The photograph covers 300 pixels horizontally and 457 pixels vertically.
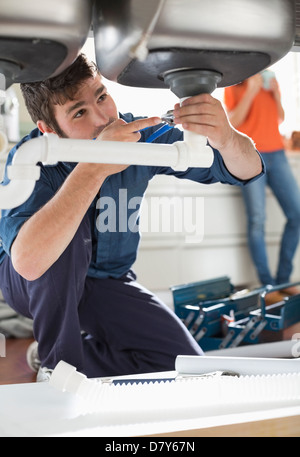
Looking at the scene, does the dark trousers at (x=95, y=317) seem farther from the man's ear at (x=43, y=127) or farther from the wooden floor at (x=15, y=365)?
the wooden floor at (x=15, y=365)

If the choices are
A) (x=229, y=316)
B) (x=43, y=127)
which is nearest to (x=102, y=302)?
(x=43, y=127)

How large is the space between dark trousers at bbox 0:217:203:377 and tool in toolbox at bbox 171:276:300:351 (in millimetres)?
571

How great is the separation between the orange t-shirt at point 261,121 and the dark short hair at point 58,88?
1591 millimetres

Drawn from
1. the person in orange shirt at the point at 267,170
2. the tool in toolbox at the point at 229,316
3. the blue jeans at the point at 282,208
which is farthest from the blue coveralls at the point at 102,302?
the blue jeans at the point at 282,208

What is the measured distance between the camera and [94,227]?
109 cm

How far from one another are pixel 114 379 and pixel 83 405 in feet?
0.36

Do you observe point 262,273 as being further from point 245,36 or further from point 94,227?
point 245,36

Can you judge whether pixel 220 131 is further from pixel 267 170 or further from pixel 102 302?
pixel 267 170

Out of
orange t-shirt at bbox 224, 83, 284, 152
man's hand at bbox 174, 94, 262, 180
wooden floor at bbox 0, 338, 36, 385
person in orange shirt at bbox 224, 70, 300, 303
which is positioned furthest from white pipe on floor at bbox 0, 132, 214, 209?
orange t-shirt at bbox 224, 83, 284, 152

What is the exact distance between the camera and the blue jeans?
8.42 ft

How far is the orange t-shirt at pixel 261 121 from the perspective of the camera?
243cm

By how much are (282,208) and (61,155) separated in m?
2.31
